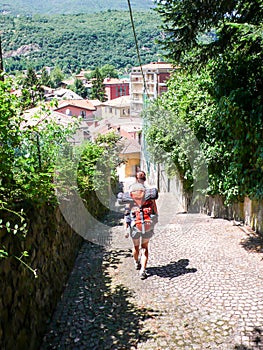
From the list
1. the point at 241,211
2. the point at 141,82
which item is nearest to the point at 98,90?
the point at 141,82

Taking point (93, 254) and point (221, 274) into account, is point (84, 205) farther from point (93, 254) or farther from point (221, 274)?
point (221, 274)

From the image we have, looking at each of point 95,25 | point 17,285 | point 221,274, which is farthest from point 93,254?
point 95,25

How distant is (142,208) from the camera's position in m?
5.37

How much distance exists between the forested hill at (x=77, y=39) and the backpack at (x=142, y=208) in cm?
9891

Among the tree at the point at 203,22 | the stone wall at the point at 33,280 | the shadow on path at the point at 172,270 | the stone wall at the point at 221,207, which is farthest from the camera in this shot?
the stone wall at the point at 221,207

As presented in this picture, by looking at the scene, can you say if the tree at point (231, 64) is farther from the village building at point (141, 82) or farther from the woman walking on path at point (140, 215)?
the village building at point (141, 82)

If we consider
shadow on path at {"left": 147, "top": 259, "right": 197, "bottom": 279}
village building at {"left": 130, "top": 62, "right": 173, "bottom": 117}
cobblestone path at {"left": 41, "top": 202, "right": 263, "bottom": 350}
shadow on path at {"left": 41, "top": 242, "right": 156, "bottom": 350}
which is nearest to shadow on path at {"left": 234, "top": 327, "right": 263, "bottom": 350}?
cobblestone path at {"left": 41, "top": 202, "right": 263, "bottom": 350}

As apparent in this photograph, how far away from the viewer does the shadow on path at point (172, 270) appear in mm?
5301

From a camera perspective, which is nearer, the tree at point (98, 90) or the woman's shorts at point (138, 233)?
the woman's shorts at point (138, 233)

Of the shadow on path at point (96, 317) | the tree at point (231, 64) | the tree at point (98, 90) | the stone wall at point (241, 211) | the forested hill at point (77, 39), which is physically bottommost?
the shadow on path at point (96, 317)

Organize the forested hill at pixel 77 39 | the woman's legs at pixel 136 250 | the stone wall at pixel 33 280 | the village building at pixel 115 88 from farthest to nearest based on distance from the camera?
the forested hill at pixel 77 39
the village building at pixel 115 88
the woman's legs at pixel 136 250
the stone wall at pixel 33 280

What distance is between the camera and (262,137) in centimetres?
566

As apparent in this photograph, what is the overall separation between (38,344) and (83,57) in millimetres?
122996

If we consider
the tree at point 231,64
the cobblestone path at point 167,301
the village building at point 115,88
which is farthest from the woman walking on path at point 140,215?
the village building at point 115,88
